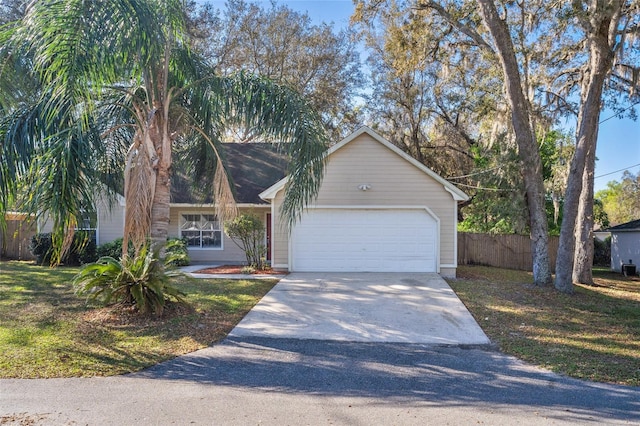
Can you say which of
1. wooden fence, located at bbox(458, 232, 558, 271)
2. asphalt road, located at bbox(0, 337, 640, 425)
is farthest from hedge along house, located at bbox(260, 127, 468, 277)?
asphalt road, located at bbox(0, 337, 640, 425)

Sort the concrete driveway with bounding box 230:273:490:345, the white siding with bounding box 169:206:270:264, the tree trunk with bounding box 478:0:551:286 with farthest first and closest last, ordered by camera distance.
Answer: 1. the white siding with bounding box 169:206:270:264
2. the tree trunk with bounding box 478:0:551:286
3. the concrete driveway with bounding box 230:273:490:345

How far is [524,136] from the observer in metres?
12.0

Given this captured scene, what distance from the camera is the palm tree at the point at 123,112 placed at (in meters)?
5.64

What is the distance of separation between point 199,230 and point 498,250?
41.3 ft

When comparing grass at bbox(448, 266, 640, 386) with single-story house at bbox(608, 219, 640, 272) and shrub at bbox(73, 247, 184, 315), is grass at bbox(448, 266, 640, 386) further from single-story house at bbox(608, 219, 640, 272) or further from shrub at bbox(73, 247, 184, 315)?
single-story house at bbox(608, 219, 640, 272)

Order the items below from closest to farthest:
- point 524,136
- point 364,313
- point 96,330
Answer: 1. point 96,330
2. point 364,313
3. point 524,136

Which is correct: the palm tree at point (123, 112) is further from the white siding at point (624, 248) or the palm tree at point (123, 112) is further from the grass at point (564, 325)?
the white siding at point (624, 248)

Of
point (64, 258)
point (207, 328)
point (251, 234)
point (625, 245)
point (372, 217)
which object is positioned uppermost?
point (372, 217)

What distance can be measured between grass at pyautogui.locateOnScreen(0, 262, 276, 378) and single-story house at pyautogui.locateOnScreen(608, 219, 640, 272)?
18.1 metres

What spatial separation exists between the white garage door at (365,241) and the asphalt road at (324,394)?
736 cm

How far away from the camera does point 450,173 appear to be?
2364cm

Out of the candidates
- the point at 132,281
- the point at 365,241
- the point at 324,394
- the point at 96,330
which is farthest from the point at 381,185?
the point at 324,394

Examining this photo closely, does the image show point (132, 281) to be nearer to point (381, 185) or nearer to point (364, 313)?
point (364, 313)

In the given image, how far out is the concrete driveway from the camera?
6980 millimetres
